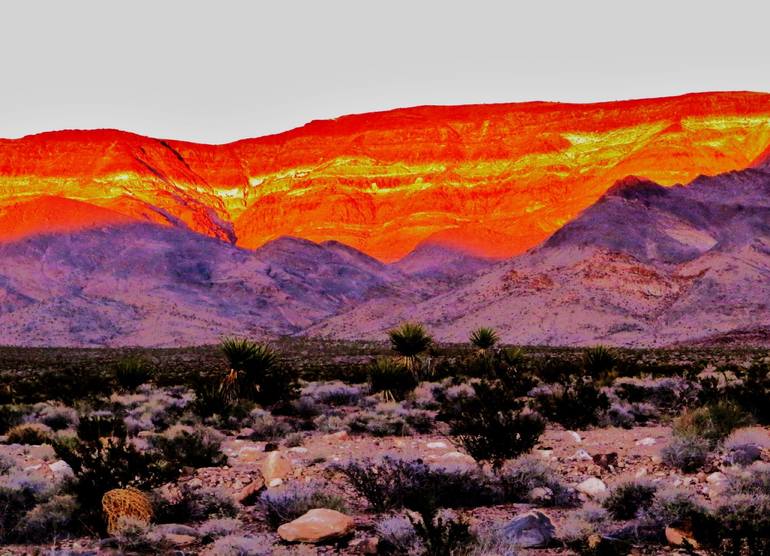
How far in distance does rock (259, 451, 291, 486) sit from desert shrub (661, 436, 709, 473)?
4747mm

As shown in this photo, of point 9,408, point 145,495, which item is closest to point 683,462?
point 145,495

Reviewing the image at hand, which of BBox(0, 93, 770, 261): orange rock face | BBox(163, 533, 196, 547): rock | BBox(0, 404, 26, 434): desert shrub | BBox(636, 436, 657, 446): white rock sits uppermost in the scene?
BBox(0, 93, 770, 261): orange rock face

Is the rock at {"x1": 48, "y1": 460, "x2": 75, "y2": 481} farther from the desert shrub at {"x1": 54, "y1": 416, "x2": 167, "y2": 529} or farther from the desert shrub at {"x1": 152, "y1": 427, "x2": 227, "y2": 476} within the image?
the desert shrub at {"x1": 152, "y1": 427, "x2": 227, "y2": 476}

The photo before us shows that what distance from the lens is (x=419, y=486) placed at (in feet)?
30.8

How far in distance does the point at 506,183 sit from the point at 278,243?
4045 centimetres

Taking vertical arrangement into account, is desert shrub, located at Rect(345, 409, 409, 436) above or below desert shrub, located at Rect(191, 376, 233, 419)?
below

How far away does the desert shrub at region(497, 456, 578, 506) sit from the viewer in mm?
9508

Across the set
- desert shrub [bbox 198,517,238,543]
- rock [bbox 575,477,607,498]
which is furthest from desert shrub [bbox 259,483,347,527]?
rock [bbox 575,477,607,498]

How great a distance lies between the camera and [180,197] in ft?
512

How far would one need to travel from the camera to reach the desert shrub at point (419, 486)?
9.19 meters

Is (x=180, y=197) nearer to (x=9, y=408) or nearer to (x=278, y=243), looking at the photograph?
(x=278, y=243)

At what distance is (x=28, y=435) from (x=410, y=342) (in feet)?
43.2

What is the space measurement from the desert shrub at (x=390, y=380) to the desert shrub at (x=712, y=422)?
899cm

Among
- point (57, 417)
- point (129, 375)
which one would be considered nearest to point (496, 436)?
point (57, 417)
